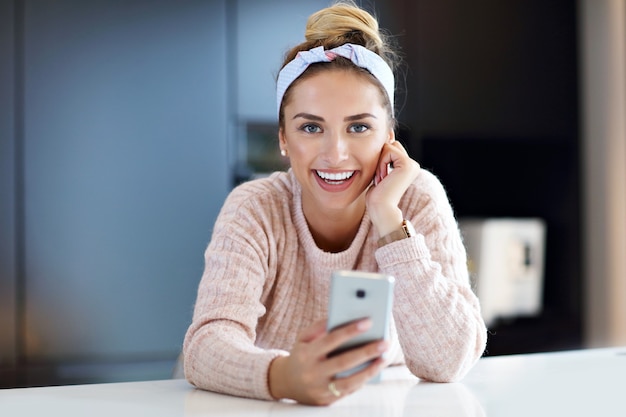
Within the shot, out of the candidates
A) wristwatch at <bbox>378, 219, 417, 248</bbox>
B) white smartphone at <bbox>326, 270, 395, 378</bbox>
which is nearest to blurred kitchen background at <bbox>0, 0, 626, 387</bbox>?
wristwatch at <bbox>378, 219, 417, 248</bbox>

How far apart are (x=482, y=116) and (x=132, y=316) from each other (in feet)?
5.67

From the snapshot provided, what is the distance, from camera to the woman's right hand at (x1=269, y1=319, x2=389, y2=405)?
2.98ft

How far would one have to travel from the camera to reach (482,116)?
356cm

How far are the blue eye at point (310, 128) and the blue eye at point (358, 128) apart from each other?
0.19 ft

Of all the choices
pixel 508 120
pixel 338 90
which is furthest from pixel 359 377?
pixel 508 120

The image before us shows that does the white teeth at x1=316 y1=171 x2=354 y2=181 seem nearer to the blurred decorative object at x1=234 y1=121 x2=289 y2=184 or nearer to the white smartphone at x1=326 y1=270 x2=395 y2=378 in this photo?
the white smartphone at x1=326 y1=270 x2=395 y2=378

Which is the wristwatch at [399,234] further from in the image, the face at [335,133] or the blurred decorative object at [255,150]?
the blurred decorative object at [255,150]

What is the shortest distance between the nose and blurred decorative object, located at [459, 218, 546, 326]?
209 centimetres

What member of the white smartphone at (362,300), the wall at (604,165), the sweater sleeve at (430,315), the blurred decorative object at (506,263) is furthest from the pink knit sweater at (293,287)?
the wall at (604,165)

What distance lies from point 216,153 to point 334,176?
66.8 inches

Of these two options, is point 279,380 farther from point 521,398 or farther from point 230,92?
point 230,92

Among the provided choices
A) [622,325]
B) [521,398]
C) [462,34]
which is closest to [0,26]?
[462,34]

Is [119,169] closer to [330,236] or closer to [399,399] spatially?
[330,236]

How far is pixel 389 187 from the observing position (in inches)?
54.6
